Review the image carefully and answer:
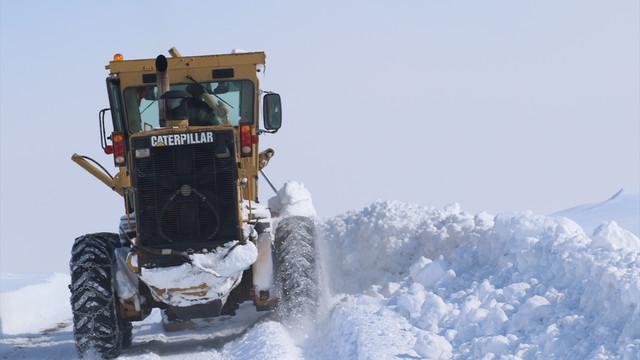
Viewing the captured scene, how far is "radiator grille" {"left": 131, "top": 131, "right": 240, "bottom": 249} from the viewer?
8945 millimetres

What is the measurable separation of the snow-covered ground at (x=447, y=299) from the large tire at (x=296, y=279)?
0.20 meters

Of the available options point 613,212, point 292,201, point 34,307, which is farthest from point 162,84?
point 34,307

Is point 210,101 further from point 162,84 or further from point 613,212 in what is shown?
point 613,212

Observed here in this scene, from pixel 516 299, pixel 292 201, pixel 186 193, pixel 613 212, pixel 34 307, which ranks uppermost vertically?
pixel 292 201

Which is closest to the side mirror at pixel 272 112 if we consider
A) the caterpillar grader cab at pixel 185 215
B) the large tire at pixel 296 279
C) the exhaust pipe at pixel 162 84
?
the caterpillar grader cab at pixel 185 215

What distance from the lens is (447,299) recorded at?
30.1ft

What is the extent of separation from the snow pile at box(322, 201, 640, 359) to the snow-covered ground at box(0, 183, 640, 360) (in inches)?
0.5

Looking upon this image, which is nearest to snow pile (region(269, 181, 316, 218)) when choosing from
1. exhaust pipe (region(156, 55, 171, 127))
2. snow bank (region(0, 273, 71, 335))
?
exhaust pipe (region(156, 55, 171, 127))

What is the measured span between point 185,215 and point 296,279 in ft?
5.17

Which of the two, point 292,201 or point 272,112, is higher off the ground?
point 272,112

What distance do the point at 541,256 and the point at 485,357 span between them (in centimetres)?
208

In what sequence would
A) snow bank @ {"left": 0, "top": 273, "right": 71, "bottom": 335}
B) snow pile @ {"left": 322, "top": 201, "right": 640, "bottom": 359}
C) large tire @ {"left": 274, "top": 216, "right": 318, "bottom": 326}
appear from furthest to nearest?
snow bank @ {"left": 0, "top": 273, "right": 71, "bottom": 335} → large tire @ {"left": 274, "top": 216, "right": 318, "bottom": 326} → snow pile @ {"left": 322, "top": 201, "right": 640, "bottom": 359}

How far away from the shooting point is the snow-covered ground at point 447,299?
23.7ft

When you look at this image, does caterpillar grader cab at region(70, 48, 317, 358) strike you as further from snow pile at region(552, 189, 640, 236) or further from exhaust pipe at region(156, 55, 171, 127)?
snow pile at region(552, 189, 640, 236)
